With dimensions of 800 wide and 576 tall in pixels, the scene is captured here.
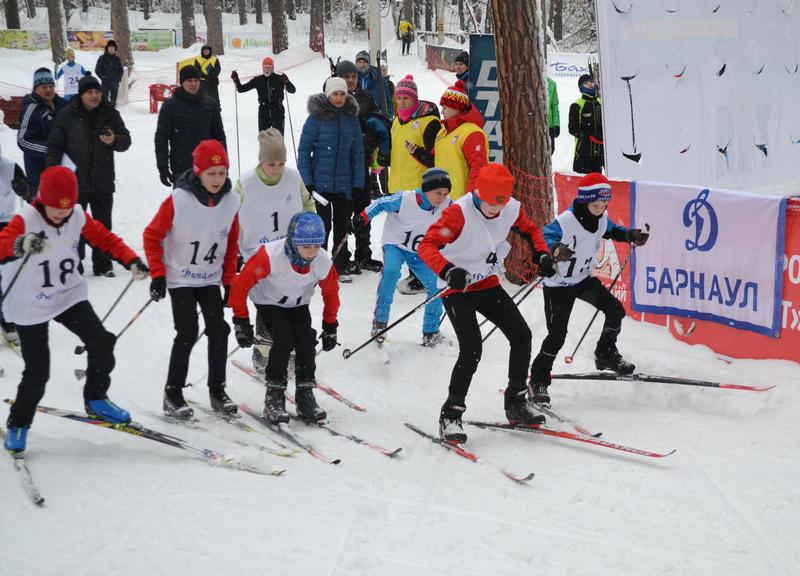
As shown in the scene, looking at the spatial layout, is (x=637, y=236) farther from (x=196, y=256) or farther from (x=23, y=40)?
(x=23, y=40)

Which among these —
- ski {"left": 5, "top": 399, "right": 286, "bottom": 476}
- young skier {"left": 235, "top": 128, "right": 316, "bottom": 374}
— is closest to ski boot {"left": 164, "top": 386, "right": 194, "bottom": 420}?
ski {"left": 5, "top": 399, "right": 286, "bottom": 476}

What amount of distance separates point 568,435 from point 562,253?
1.12 metres

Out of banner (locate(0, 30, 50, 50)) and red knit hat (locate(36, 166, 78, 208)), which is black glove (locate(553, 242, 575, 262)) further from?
banner (locate(0, 30, 50, 50))

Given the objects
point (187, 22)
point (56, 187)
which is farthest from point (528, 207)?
point (187, 22)

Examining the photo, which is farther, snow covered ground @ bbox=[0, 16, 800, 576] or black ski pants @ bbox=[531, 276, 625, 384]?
black ski pants @ bbox=[531, 276, 625, 384]

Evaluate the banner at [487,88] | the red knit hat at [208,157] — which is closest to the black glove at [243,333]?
the red knit hat at [208,157]

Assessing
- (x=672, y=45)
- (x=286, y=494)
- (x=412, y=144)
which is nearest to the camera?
(x=286, y=494)

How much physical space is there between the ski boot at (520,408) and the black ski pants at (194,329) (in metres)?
1.86

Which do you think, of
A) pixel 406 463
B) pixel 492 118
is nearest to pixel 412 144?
pixel 492 118

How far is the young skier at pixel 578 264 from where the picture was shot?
5.41 m

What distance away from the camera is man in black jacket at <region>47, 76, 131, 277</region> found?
758cm

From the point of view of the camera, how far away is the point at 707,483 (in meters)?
4.42

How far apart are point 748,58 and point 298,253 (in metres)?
6.65

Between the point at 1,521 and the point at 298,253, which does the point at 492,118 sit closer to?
the point at 298,253
